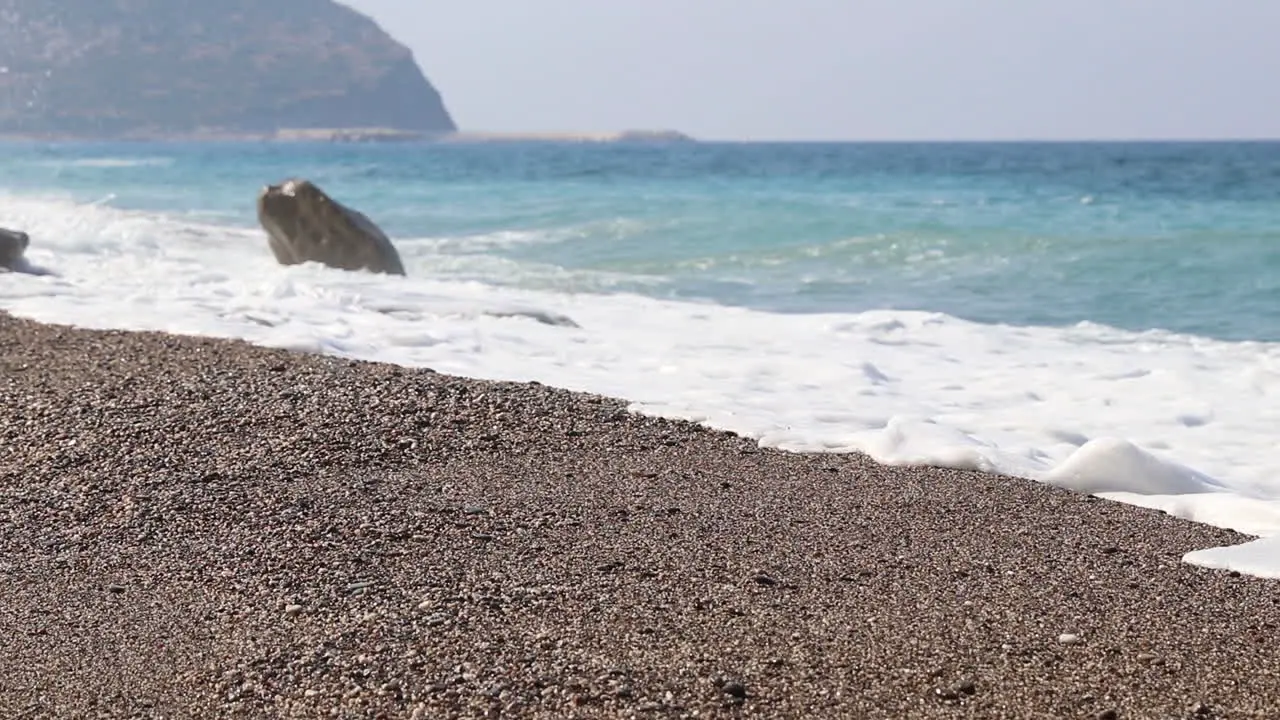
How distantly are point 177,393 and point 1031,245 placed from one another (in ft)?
44.9

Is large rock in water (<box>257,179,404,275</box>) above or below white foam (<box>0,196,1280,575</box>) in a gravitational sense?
above

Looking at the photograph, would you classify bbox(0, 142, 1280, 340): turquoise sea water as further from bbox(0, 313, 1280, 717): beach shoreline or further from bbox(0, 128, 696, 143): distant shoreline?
bbox(0, 128, 696, 143): distant shoreline

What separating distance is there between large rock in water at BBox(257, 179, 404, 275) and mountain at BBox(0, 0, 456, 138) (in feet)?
432

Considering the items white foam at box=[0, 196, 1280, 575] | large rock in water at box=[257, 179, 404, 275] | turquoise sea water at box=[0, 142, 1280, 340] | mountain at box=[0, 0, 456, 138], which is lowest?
turquoise sea water at box=[0, 142, 1280, 340]

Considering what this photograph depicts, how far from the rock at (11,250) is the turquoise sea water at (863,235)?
14.7 feet

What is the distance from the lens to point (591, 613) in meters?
3.41

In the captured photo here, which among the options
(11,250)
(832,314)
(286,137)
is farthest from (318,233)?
(286,137)

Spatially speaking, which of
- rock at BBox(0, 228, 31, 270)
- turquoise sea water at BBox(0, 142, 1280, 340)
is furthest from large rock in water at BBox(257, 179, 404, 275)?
rock at BBox(0, 228, 31, 270)

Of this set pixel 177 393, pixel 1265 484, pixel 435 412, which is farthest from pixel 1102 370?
pixel 177 393

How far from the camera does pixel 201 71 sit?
486 feet

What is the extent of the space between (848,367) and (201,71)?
151 metres

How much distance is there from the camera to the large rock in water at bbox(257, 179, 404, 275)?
41.3ft

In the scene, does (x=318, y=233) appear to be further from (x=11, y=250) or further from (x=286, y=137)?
(x=286, y=137)

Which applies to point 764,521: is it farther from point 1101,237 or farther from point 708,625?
point 1101,237
